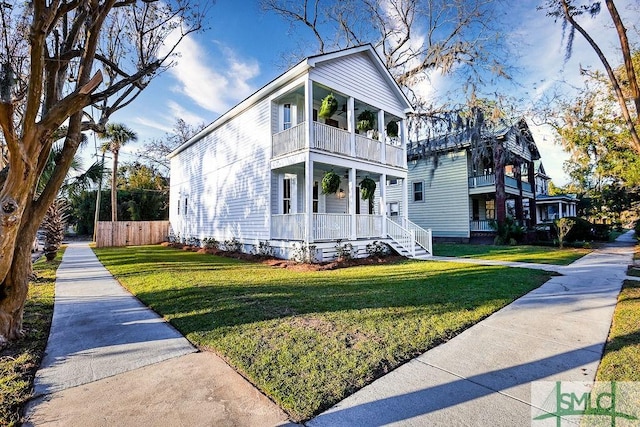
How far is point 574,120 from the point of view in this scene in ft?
46.1

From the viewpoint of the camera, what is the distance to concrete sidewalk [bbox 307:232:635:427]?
91.0 inches

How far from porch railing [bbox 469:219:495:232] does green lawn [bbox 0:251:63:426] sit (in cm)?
2040

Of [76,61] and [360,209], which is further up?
[76,61]

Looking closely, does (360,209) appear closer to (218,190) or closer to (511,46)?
(218,190)

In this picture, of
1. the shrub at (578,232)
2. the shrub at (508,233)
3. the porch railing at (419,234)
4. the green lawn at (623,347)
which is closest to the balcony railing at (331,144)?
the porch railing at (419,234)

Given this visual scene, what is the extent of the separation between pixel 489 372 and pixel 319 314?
7.77 ft

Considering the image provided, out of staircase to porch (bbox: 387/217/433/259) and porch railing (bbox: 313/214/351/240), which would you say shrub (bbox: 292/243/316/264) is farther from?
staircase to porch (bbox: 387/217/433/259)

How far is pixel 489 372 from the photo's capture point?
297 centimetres

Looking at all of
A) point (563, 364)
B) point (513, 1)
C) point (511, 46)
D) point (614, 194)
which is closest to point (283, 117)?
point (513, 1)

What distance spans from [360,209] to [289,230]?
A: 4.98 metres

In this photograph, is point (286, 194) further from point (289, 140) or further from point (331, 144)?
point (331, 144)

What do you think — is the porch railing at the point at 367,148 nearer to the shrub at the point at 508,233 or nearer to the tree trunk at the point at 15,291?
the tree trunk at the point at 15,291

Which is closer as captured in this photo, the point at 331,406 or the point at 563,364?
the point at 331,406

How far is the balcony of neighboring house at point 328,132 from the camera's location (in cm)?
1062
